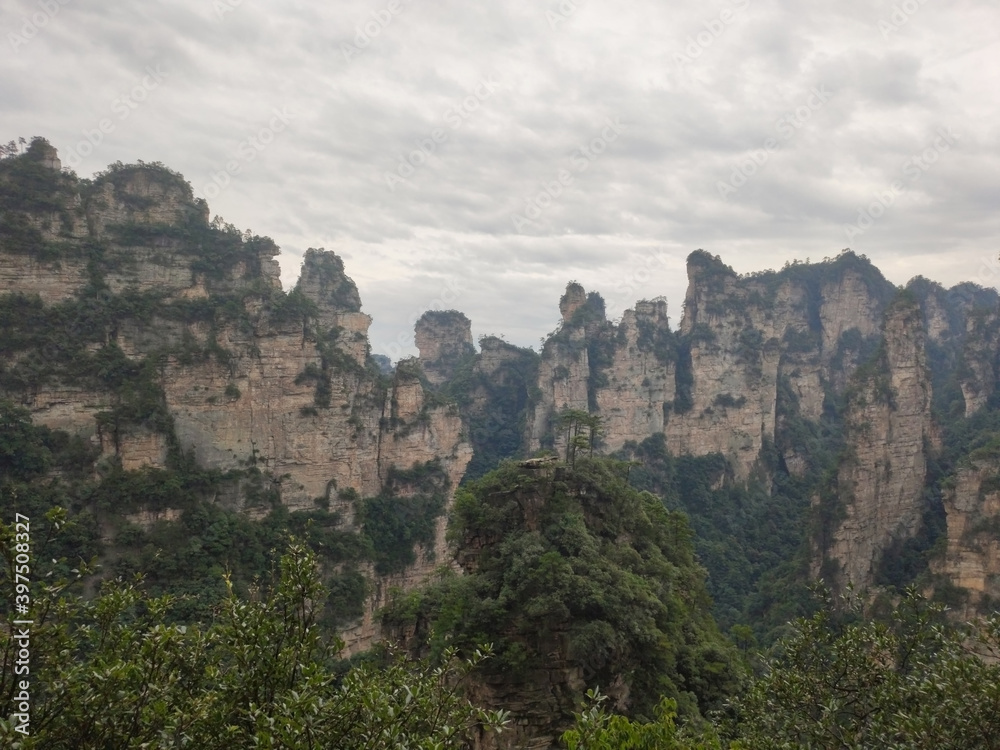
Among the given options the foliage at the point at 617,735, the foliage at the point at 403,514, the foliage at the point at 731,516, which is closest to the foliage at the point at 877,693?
the foliage at the point at 617,735

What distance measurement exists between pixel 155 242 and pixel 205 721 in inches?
1275

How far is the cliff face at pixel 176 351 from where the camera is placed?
2656 cm

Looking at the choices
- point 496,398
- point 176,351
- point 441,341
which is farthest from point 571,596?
point 441,341

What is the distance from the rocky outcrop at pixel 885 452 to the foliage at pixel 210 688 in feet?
116

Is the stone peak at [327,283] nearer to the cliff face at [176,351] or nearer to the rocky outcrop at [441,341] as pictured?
the cliff face at [176,351]

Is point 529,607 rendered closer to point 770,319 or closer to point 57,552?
point 57,552

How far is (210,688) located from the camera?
598cm

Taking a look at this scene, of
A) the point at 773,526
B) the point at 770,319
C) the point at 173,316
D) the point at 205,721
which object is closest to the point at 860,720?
the point at 205,721

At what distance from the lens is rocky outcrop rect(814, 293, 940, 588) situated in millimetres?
34625

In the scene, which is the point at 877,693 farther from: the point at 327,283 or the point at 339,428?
the point at 327,283

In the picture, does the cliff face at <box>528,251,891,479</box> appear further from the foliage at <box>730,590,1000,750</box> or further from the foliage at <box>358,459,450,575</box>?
the foliage at <box>730,590,1000,750</box>

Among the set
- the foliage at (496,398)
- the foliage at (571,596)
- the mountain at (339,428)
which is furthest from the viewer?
the foliage at (496,398)

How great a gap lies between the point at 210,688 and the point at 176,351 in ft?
87.4

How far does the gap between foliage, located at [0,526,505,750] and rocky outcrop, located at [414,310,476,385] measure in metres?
64.9
